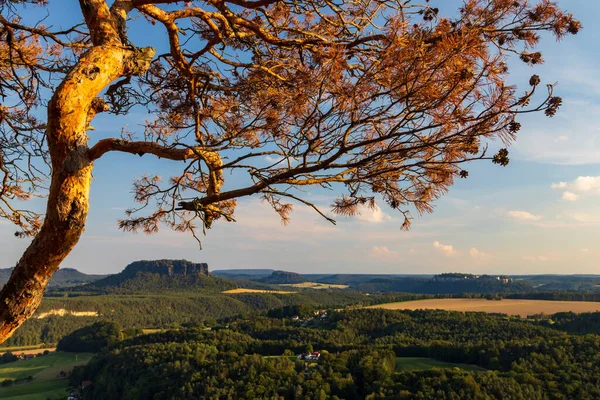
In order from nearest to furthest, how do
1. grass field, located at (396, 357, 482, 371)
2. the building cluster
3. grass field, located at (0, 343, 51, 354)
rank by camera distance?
grass field, located at (396, 357, 482, 371)
the building cluster
grass field, located at (0, 343, 51, 354)

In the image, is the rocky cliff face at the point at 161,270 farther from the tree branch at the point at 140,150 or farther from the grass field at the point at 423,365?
the tree branch at the point at 140,150

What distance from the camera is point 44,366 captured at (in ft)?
192

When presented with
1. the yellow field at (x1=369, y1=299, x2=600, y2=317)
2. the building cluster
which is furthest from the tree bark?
the yellow field at (x1=369, y1=299, x2=600, y2=317)

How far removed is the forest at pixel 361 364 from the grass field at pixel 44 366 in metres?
6.70

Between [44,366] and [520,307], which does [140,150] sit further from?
[520,307]

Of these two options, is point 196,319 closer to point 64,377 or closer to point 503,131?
point 64,377

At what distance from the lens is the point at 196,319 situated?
99.1 m

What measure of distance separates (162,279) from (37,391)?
110 m

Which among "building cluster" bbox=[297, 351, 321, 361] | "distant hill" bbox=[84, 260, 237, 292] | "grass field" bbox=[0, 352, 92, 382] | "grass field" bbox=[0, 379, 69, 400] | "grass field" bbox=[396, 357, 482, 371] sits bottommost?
"grass field" bbox=[0, 352, 92, 382]

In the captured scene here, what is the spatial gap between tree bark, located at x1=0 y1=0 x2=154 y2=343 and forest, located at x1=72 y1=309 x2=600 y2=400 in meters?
29.9

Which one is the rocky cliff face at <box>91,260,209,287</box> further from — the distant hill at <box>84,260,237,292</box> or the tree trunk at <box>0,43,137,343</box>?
the tree trunk at <box>0,43,137,343</box>

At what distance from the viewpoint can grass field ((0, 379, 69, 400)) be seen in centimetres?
4157

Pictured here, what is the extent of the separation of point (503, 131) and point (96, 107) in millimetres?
2586

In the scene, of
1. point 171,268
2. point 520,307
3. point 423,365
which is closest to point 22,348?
point 423,365
